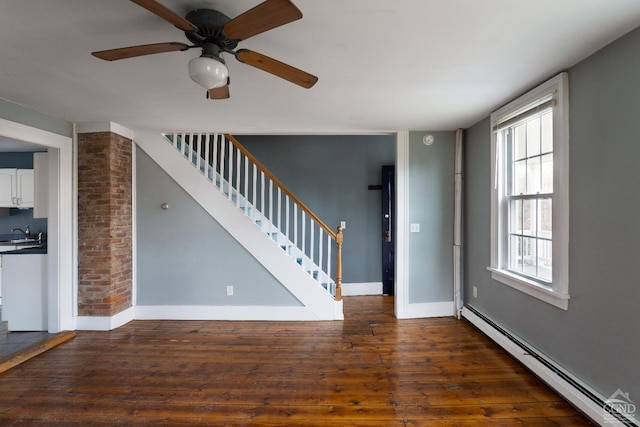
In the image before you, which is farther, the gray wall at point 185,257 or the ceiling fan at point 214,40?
the gray wall at point 185,257

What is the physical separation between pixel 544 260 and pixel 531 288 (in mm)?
256

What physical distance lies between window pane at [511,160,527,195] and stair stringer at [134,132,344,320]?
2.27 meters

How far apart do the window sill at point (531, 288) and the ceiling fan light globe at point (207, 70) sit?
262 cm

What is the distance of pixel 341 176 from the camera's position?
15.5 feet

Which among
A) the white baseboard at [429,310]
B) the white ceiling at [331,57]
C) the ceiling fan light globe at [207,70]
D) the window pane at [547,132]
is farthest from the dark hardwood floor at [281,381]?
the white ceiling at [331,57]

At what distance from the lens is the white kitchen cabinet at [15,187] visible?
429 centimetres

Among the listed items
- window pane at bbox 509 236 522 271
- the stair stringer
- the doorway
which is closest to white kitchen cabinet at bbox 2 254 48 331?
the stair stringer

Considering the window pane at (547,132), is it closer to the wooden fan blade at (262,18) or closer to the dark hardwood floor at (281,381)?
the dark hardwood floor at (281,381)

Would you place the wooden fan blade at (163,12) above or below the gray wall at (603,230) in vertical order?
above

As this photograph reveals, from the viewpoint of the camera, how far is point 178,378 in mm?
2379

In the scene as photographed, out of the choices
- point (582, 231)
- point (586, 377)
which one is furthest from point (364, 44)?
point (586, 377)

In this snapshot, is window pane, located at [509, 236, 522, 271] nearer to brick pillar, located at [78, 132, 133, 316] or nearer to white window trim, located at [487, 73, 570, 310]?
white window trim, located at [487, 73, 570, 310]

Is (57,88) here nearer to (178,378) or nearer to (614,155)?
(178,378)

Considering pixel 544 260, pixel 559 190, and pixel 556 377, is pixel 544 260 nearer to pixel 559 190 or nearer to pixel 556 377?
pixel 559 190
